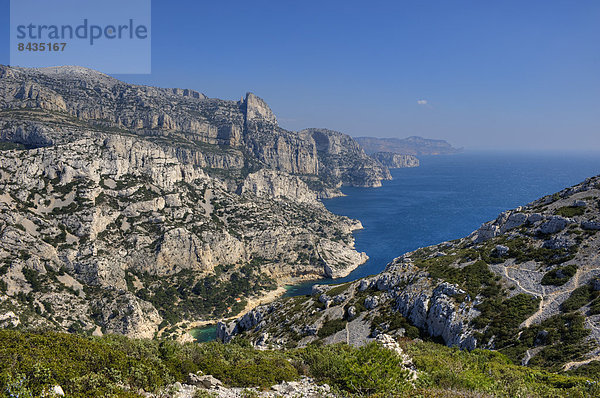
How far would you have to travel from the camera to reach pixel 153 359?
55.8 ft

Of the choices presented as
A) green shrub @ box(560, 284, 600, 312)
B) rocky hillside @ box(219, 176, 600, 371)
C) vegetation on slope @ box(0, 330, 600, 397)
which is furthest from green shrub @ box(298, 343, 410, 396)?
green shrub @ box(560, 284, 600, 312)

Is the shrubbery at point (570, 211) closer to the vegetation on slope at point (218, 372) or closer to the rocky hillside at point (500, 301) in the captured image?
the rocky hillside at point (500, 301)

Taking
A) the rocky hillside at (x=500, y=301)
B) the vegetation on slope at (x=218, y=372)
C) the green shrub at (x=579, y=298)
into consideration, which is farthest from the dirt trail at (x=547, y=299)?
the vegetation on slope at (x=218, y=372)

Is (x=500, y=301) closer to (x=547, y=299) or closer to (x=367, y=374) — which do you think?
(x=547, y=299)

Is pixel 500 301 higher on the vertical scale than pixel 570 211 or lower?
lower

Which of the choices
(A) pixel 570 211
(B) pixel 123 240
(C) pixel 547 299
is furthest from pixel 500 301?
(B) pixel 123 240

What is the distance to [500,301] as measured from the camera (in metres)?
35.4

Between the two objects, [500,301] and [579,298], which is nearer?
[579,298]

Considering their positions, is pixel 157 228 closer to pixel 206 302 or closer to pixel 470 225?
pixel 206 302

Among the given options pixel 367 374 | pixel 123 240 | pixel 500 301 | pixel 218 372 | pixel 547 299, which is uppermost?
pixel 367 374

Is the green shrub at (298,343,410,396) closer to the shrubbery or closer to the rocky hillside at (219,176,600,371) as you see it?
the rocky hillside at (219,176,600,371)

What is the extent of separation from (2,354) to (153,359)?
6.01m

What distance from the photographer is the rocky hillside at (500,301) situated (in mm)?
29156

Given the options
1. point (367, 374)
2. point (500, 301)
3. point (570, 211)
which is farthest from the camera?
point (570, 211)
